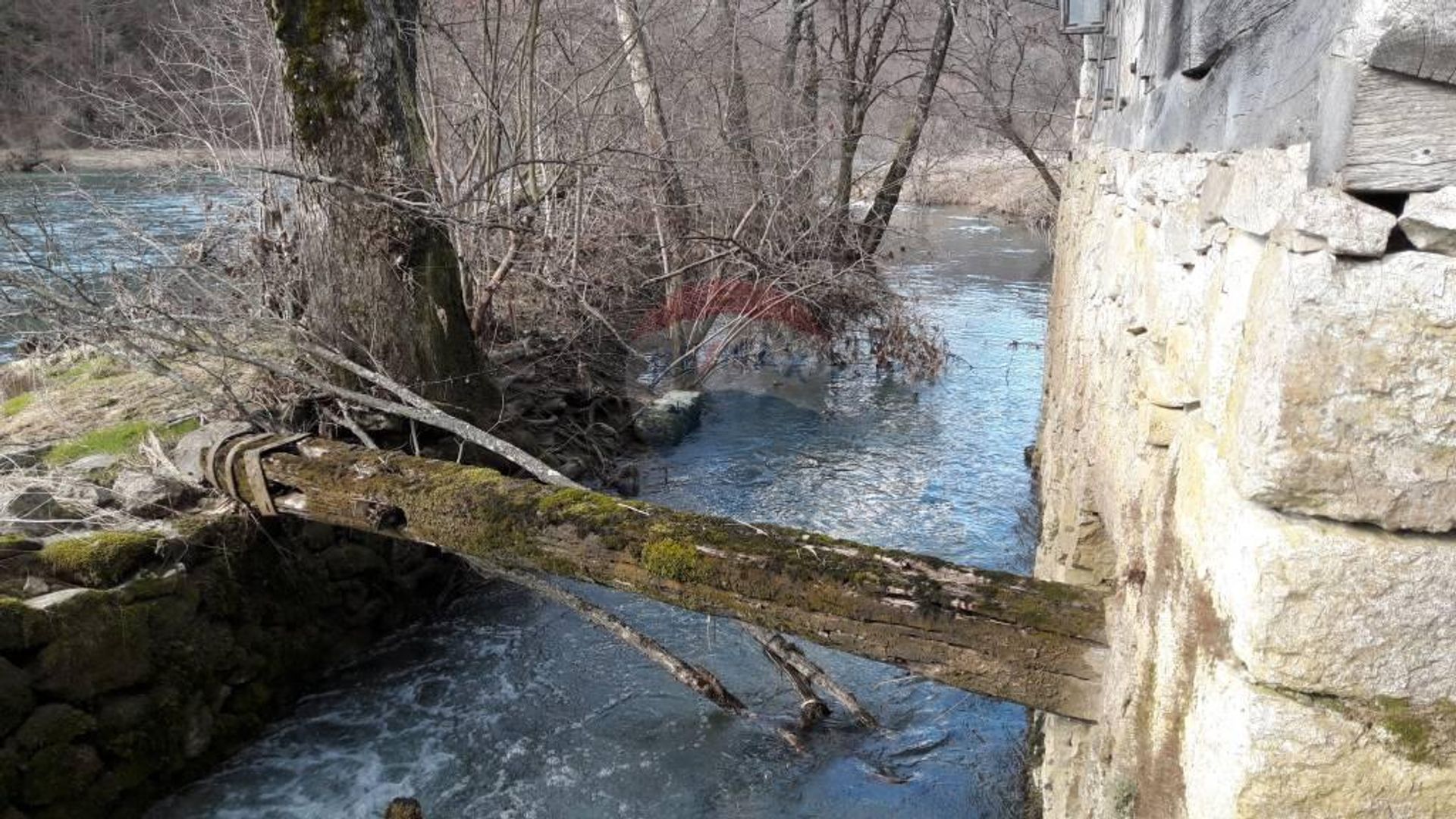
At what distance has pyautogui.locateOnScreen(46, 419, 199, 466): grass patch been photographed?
5.36 metres

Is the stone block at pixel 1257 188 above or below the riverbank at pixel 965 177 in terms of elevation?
below

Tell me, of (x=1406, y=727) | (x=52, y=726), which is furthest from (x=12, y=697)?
(x=1406, y=727)

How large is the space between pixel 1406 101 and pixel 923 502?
6367 mm

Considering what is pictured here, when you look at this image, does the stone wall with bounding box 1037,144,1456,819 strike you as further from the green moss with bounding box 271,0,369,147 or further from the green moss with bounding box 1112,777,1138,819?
the green moss with bounding box 271,0,369,147

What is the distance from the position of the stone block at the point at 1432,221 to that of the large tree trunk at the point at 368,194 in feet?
16.3

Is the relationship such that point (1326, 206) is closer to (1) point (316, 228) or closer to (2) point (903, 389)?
(1) point (316, 228)

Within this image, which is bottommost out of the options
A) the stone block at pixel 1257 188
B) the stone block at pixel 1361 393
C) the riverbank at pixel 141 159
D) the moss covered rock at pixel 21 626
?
the moss covered rock at pixel 21 626

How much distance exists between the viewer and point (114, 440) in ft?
18.1

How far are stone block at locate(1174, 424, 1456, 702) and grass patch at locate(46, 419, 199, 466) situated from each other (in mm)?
5450

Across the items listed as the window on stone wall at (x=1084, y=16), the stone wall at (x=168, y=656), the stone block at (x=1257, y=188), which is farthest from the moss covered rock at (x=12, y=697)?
the window on stone wall at (x=1084, y=16)

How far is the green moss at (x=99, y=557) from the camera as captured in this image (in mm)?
4227

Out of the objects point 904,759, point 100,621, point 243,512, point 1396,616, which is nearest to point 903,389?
point 904,759

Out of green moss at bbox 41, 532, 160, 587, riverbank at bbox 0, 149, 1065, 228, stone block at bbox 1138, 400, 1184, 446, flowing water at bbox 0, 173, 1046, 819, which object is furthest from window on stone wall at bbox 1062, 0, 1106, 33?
green moss at bbox 41, 532, 160, 587

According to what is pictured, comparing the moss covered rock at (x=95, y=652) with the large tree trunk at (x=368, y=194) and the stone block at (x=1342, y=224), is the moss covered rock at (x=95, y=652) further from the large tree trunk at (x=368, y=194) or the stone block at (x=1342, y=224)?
the stone block at (x=1342, y=224)
